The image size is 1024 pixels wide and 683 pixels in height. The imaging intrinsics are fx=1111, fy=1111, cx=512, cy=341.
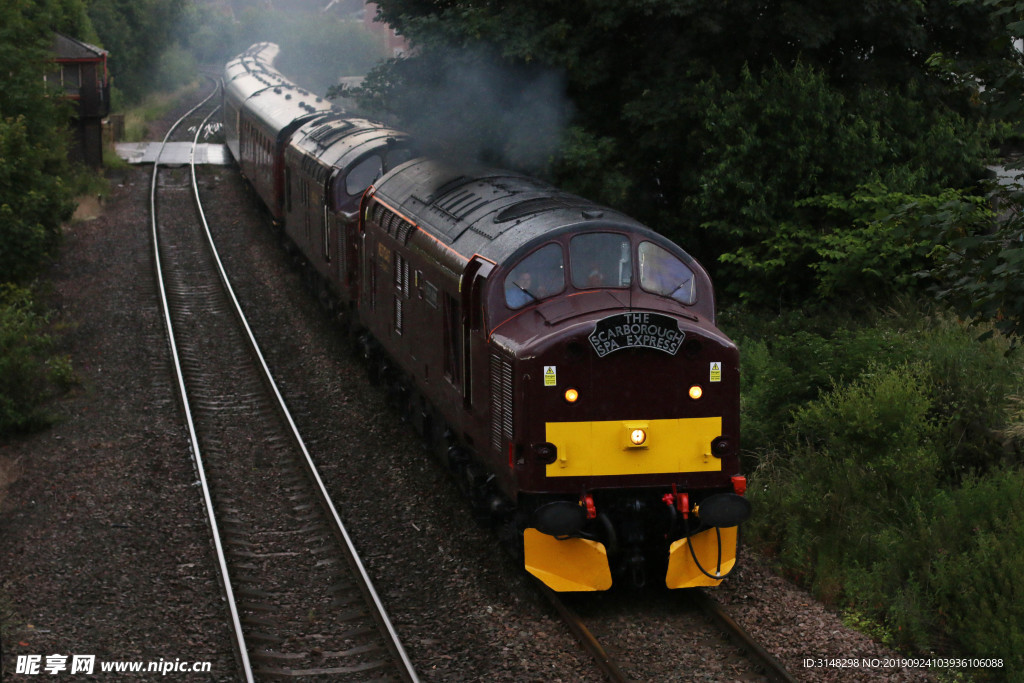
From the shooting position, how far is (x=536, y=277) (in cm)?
986

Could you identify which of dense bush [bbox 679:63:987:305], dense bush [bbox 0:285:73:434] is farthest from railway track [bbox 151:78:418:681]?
dense bush [bbox 679:63:987:305]

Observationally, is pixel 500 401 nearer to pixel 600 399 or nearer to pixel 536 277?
pixel 600 399

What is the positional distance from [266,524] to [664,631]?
4.81 meters

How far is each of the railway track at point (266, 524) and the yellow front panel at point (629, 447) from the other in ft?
6.93

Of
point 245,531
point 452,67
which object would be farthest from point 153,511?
point 452,67

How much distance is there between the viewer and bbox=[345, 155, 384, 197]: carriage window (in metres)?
17.4

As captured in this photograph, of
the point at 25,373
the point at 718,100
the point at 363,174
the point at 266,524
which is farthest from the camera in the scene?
the point at 363,174

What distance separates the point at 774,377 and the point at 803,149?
4346 millimetres

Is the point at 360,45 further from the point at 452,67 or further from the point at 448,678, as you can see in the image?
the point at 448,678

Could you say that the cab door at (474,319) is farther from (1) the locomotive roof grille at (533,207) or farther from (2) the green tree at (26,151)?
(2) the green tree at (26,151)

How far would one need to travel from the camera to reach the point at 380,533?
11.8 metres

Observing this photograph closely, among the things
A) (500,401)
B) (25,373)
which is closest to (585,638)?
(500,401)
